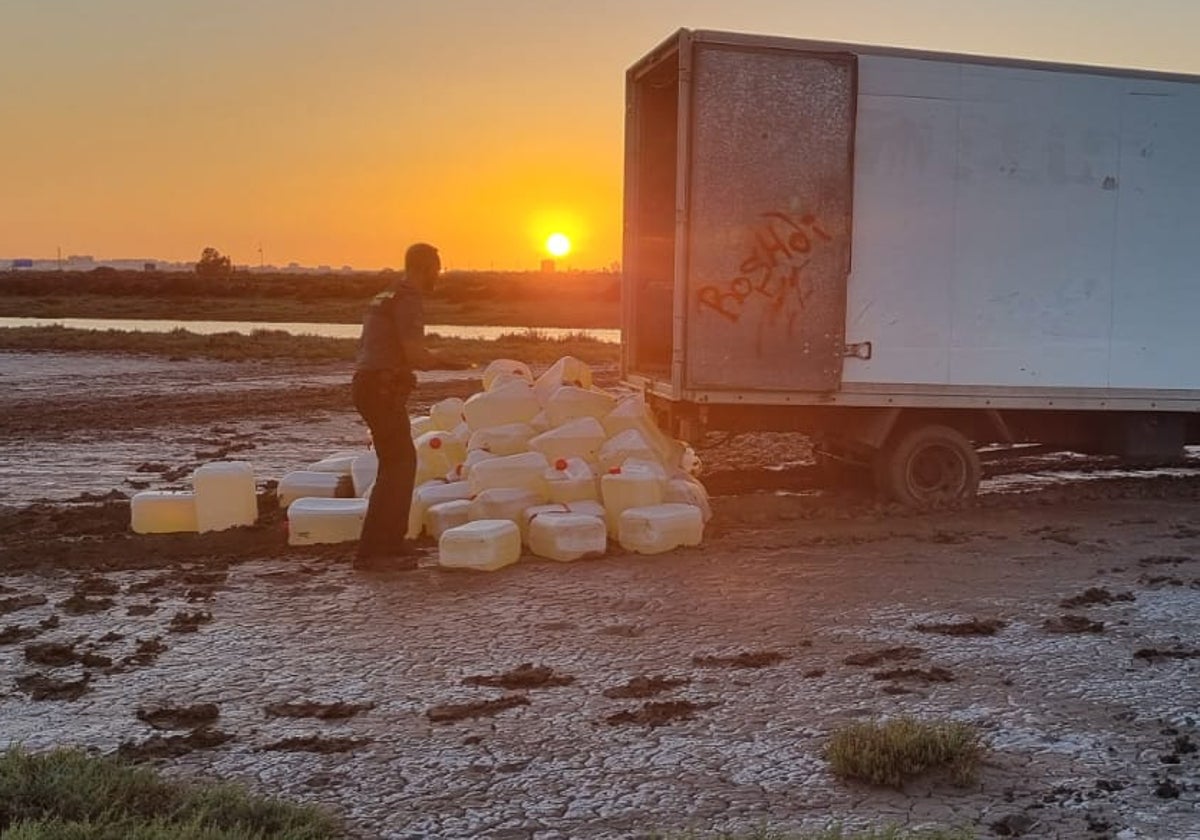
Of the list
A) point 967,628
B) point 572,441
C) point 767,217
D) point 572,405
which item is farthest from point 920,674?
point 572,405

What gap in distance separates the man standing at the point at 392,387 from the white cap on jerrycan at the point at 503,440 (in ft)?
3.98

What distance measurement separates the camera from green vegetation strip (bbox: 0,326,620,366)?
27906mm

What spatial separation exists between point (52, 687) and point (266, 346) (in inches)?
1009

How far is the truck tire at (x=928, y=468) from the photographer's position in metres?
9.84

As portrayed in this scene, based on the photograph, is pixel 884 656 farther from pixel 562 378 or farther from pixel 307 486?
pixel 307 486

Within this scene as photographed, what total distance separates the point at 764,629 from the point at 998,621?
138 centimetres

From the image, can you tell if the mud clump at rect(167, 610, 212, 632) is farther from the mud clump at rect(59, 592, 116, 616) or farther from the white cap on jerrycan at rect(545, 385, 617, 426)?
the white cap on jerrycan at rect(545, 385, 617, 426)

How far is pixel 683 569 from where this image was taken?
7.96m

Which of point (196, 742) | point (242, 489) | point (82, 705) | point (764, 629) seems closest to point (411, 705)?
point (196, 742)

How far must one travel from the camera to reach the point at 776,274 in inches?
356

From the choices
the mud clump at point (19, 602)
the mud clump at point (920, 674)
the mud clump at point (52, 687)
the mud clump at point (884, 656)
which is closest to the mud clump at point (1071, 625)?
the mud clump at point (884, 656)

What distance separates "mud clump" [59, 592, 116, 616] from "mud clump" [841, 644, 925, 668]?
429cm

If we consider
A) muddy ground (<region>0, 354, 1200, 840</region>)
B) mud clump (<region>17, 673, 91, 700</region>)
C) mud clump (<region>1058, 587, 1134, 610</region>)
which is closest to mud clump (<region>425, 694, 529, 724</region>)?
muddy ground (<region>0, 354, 1200, 840</region>)

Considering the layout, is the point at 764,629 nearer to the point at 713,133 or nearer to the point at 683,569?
the point at 683,569
